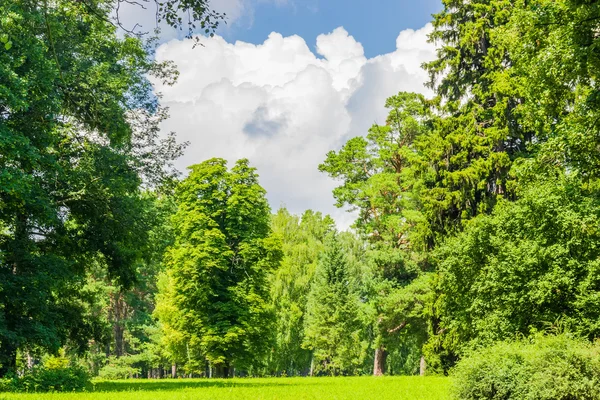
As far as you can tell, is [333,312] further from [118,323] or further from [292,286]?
[118,323]

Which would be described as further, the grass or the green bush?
the green bush

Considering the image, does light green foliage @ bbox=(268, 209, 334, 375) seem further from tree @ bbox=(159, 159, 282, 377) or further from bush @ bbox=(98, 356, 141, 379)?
tree @ bbox=(159, 159, 282, 377)

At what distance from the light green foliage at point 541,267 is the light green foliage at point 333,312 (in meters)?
30.5

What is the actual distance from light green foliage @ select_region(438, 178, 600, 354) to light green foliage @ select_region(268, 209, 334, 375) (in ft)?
107

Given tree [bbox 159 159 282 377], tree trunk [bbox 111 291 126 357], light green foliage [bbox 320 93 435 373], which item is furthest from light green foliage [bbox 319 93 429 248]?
tree trunk [bbox 111 291 126 357]

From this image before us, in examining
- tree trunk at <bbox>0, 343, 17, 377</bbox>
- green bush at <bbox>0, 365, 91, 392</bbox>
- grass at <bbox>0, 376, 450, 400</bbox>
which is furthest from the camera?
tree trunk at <bbox>0, 343, 17, 377</bbox>

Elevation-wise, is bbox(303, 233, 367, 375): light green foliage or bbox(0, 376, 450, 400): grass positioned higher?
bbox(303, 233, 367, 375): light green foliage

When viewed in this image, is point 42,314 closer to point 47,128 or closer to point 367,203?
point 47,128

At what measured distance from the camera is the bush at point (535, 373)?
1084cm

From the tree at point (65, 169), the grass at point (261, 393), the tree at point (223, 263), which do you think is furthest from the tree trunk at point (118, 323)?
the grass at point (261, 393)

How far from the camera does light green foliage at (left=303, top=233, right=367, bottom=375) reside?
51938 mm

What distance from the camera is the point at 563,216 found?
18.3 m

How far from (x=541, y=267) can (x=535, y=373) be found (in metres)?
8.35

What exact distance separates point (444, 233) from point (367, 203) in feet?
31.6
